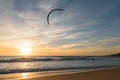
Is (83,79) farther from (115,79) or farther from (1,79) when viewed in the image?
(1,79)

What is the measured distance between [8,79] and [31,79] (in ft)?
4.58

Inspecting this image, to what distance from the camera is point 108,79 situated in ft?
33.3

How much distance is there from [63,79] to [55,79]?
1.38ft

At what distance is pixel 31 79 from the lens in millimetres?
10891

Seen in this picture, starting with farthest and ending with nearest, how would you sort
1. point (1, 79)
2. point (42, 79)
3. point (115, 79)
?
1. point (1, 79)
2. point (42, 79)
3. point (115, 79)

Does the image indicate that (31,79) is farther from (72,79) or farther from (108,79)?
(108,79)

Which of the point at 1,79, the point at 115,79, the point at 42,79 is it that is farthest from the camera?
the point at 1,79

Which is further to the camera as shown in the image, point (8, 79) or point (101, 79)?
point (8, 79)

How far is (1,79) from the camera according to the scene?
11.5 m

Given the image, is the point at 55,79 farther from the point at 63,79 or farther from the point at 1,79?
the point at 1,79

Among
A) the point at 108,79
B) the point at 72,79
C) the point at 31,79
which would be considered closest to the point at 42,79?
the point at 31,79

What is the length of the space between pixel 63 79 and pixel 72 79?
52 cm

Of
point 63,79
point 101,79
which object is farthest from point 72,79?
point 101,79

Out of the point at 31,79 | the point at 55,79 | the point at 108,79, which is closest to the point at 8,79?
the point at 31,79
